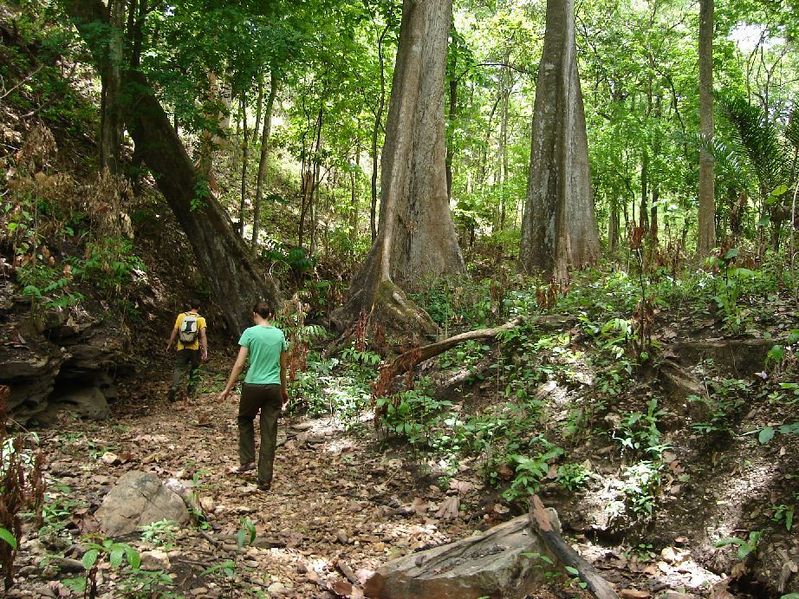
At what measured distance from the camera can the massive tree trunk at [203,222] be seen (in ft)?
35.9

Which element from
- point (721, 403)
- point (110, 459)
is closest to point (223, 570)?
point (110, 459)

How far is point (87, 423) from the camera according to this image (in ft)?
23.4

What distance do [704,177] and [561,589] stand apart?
9710 millimetres

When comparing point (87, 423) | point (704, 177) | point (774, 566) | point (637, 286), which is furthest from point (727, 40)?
point (87, 423)

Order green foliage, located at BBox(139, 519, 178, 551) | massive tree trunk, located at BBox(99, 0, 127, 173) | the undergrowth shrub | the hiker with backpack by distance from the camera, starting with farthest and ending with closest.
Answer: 1. the hiker with backpack
2. massive tree trunk, located at BBox(99, 0, 127, 173)
3. green foliage, located at BBox(139, 519, 178, 551)
4. the undergrowth shrub

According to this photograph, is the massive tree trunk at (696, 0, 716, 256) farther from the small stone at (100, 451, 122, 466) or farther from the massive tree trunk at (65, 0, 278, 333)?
the small stone at (100, 451, 122, 466)

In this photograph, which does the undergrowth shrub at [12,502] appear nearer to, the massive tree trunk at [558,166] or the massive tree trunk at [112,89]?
the massive tree trunk at [112,89]

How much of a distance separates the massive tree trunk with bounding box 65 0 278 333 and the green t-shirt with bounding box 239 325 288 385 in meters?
5.50

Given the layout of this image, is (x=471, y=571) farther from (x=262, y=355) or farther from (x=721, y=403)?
(x=262, y=355)

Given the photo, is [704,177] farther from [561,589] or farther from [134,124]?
[134,124]

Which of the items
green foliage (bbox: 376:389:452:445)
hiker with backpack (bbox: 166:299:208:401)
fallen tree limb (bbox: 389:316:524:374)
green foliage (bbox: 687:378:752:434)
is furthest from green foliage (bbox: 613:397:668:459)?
hiker with backpack (bbox: 166:299:208:401)

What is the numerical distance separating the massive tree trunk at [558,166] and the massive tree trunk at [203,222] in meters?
5.29

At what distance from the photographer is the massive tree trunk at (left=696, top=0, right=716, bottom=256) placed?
1077cm

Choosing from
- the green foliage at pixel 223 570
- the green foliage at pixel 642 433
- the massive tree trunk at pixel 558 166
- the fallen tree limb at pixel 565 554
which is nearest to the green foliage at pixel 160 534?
the green foliage at pixel 223 570
